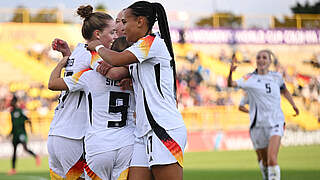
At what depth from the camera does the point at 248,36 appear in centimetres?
3462

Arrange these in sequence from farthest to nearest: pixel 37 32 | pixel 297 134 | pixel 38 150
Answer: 1. pixel 37 32
2. pixel 297 134
3. pixel 38 150

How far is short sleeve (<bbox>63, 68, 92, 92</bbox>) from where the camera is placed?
516cm

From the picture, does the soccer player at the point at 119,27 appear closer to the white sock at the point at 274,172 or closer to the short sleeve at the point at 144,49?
the short sleeve at the point at 144,49

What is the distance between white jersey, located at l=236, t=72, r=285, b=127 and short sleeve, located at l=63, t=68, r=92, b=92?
5.29 metres

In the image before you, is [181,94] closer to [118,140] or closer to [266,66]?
[266,66]

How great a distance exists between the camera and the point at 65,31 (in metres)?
30.8

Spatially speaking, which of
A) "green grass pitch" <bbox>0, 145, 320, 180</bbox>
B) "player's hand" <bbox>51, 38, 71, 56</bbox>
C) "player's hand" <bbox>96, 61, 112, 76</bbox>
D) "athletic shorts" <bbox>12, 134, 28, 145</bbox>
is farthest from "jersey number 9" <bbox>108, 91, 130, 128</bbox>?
"athletic shorts" <bbox>12, 134, 28, 145</bbox>

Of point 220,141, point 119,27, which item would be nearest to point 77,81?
point 119,27

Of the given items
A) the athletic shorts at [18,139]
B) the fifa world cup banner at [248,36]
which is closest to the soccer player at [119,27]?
the athletic shorts at [18,139]

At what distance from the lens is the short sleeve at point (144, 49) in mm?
4578

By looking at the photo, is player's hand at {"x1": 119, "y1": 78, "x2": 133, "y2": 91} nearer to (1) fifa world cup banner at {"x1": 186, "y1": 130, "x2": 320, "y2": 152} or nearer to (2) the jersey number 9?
(2) the jersey number 9

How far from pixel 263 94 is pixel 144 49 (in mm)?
5858

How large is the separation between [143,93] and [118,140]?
54 cm

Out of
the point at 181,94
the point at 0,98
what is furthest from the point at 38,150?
the point at 181,94
